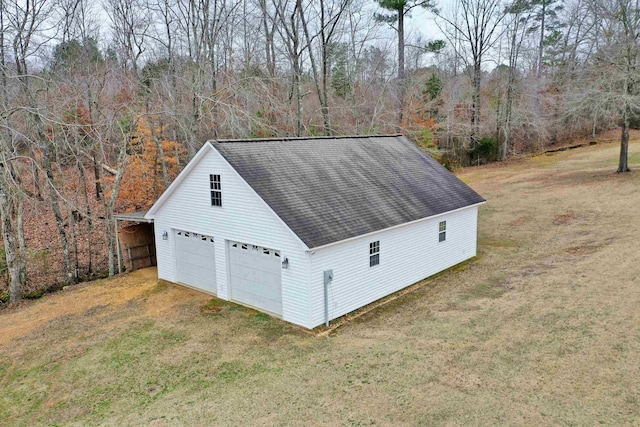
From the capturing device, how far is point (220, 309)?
1309 cm

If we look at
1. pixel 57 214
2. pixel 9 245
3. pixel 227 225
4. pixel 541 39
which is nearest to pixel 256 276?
pixel 227 225

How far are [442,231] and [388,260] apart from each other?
3.29 meters

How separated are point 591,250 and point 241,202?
1321cm

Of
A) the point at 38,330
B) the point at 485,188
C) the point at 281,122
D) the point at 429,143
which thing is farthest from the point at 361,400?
the point at 429,143

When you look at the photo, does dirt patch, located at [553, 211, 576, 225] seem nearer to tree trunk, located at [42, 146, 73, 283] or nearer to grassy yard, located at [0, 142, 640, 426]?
grassy yard, located at [0, 142, 640, 426]

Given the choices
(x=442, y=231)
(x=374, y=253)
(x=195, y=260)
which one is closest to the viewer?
(x=374, y=253)

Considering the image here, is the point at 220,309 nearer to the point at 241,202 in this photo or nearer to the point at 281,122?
the point at 241,202

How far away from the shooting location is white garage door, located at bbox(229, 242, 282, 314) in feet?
40.4

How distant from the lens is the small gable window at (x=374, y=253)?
1288 cm

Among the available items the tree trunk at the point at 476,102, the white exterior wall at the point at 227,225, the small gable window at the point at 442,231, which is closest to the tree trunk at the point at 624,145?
the tree trunk at the point at 476,102

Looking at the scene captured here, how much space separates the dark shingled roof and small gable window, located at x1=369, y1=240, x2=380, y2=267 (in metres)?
0.51

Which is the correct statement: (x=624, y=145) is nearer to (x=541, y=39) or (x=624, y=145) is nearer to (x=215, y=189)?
(x=541, y=39)

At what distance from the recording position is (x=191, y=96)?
23.5m

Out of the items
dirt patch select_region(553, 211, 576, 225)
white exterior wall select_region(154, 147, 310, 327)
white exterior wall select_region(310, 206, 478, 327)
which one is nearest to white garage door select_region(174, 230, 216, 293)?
white exterior wall select_region(154, 147, 310, 327)
